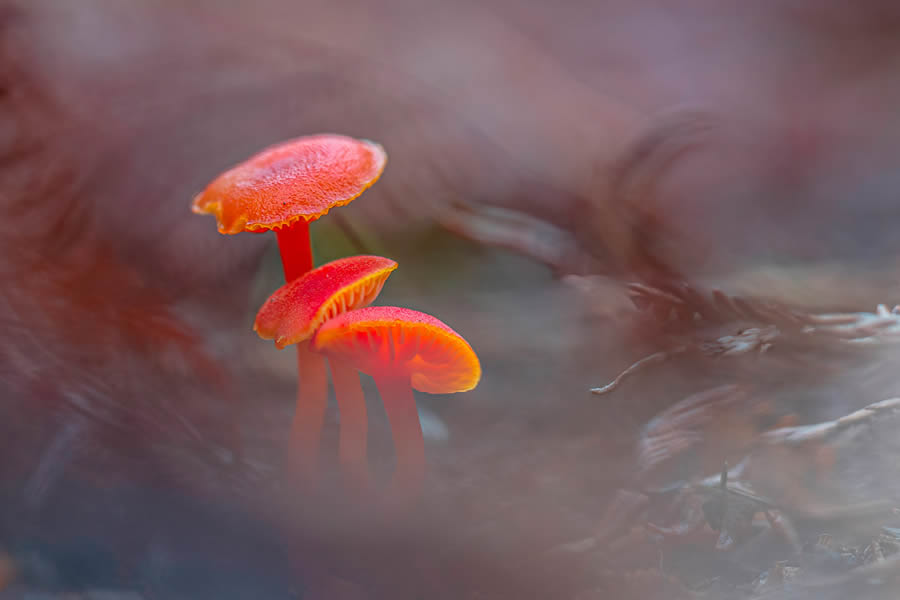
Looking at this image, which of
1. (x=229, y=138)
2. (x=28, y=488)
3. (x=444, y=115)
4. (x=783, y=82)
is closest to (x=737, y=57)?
(x=783, y=82)

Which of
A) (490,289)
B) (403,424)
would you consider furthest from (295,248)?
(490,289)

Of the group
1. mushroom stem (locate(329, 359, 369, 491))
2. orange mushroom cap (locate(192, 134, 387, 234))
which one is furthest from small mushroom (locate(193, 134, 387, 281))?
mushroom stem (locate(329, 359, 369, 491))

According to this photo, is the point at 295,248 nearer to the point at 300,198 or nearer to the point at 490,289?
the point at 300,198

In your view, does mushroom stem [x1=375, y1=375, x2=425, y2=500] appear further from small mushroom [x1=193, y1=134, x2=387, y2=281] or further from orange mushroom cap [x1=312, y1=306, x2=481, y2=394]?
small mushroom [x1=193, y1=134, x2=387, y2=281]

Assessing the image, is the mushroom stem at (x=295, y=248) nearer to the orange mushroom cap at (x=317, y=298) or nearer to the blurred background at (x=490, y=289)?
the orange mushroom cap at (x=317, y=298)

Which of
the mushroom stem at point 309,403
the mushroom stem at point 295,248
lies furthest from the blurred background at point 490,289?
the mushroom stem at point 295,248

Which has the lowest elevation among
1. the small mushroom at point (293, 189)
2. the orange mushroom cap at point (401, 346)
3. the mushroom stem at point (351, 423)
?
the mushroom stem at point (351, 423)
